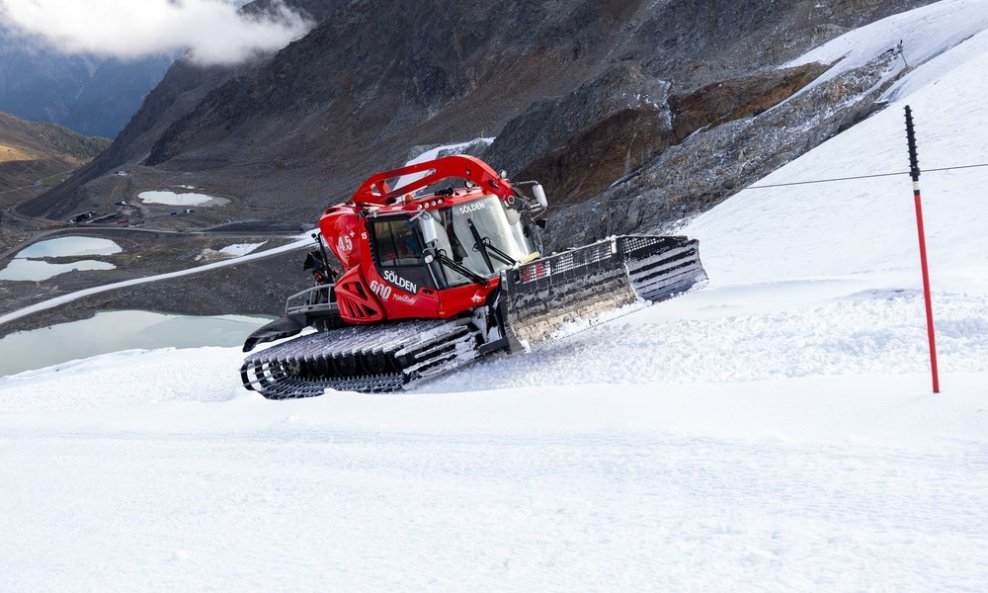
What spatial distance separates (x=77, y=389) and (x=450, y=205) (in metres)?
7.35

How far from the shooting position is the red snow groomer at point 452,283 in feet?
30.7

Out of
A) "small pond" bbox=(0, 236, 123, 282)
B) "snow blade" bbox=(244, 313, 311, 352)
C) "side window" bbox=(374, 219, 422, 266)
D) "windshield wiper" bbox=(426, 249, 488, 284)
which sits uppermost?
"small pond" bbox=(0, 236, 123, 282)

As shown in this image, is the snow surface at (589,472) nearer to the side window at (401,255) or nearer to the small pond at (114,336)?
the side window at (401,255)

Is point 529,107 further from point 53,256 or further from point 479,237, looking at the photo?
point 479,237

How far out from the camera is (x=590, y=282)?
9922mm

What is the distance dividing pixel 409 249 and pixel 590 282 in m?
2.19

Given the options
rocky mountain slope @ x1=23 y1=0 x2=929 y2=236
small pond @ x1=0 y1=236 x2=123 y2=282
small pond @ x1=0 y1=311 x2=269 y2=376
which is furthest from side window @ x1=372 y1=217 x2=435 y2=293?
small pond @ x1=0 y1=236 x2=123 y2=282

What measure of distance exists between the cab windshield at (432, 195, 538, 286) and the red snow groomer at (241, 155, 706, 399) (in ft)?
0.04

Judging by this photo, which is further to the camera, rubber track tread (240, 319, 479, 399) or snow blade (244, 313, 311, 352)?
snow blade (244, 313, 311, 352)

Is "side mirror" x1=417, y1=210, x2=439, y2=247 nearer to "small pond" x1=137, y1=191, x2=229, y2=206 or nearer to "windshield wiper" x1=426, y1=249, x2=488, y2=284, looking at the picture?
"windshield wiper" x1=426, y1=249, x2=488, y2=284


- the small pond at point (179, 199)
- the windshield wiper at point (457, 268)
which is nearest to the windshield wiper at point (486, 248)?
the windshield wiper at point (457, 268)

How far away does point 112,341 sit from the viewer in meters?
30.2

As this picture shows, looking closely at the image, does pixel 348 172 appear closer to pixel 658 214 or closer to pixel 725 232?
pixel 658 214

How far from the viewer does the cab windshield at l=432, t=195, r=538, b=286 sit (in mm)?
10031
